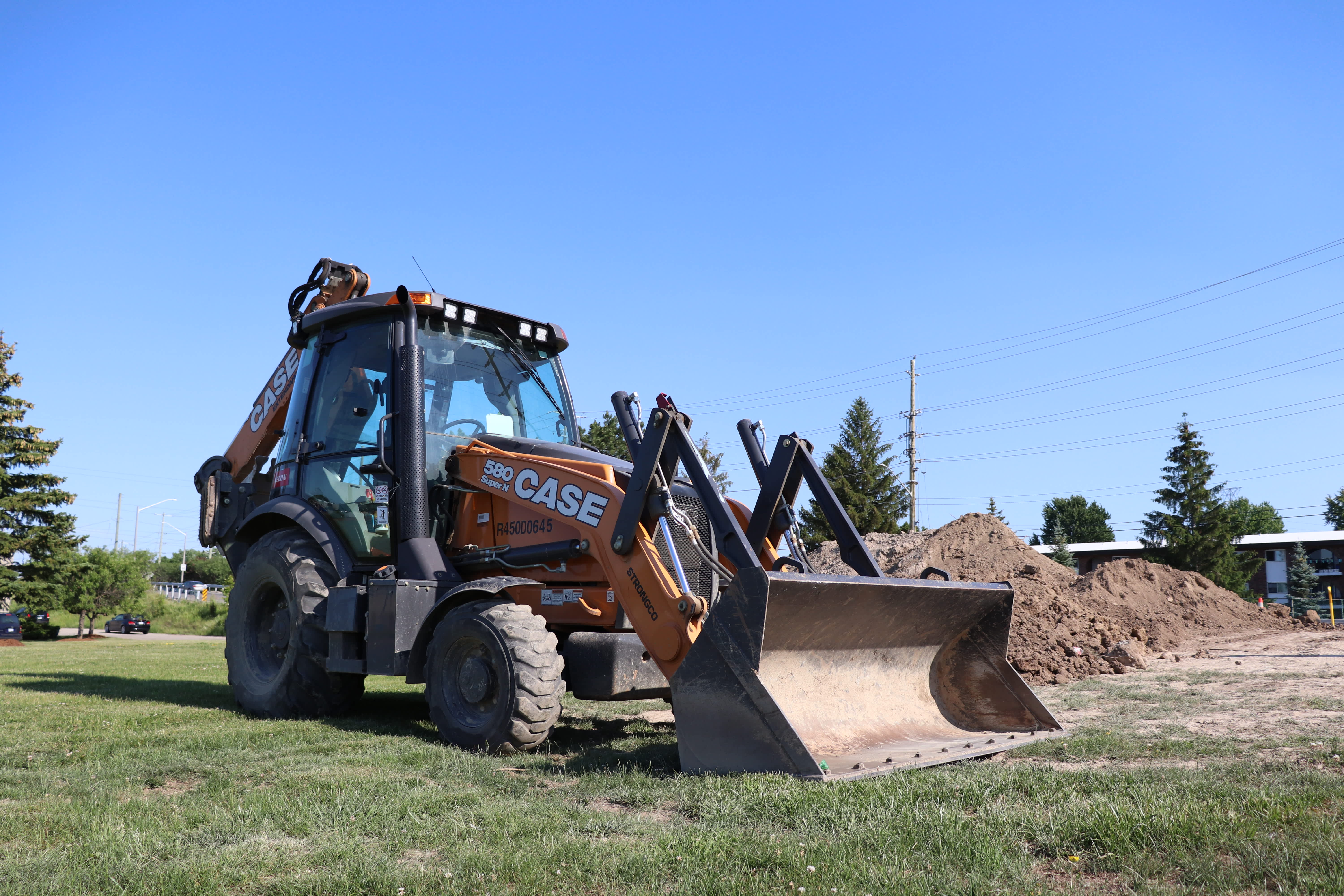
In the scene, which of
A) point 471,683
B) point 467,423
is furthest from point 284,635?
point 471,683

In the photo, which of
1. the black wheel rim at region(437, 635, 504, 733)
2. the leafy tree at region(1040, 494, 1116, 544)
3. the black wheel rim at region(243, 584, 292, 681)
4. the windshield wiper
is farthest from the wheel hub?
the leafy tree at region(1040, 494, 1116, 544)

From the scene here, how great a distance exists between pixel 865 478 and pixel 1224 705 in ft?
111

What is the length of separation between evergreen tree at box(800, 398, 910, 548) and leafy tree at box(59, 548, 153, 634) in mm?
28093

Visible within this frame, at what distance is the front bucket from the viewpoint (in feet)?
16.4

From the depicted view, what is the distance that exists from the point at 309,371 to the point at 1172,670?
10.8m

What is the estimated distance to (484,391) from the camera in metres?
8.10

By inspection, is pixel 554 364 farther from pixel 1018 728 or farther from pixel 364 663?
pixel 1018 728

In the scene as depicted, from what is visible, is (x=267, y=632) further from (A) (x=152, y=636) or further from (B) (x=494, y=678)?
(A) (x=152, y=636)

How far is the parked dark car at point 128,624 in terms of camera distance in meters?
43.3

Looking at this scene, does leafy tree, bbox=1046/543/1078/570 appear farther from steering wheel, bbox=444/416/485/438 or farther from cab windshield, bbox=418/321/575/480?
steering wheel, bbox=444/416/485/438

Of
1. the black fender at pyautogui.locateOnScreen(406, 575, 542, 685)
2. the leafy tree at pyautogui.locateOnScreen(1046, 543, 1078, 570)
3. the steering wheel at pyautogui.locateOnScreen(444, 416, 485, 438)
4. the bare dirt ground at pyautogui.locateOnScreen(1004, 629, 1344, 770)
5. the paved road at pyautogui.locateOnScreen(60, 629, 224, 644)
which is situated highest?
the steering wheel at pyautogui.locateOnScreen(444, 416, 485, 438)

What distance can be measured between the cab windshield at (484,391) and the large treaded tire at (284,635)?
1.34 meters

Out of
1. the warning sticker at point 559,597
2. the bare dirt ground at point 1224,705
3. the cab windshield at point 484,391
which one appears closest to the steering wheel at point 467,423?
the cab windshield at point 484,391

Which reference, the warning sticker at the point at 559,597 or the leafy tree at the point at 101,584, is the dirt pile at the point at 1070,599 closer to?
the warning sticker at the point at 559,597
